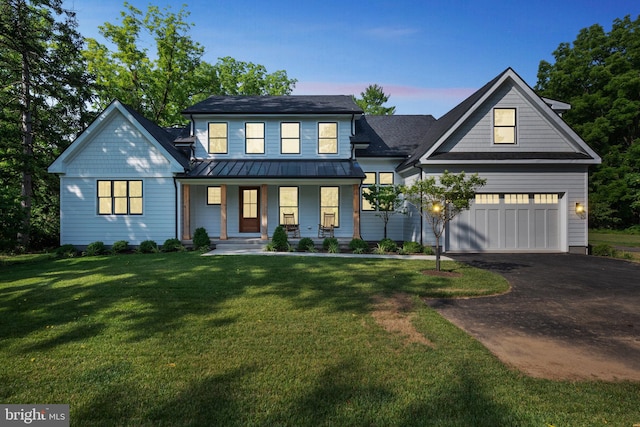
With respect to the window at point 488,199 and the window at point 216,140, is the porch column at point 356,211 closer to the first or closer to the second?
the window at point 488,199

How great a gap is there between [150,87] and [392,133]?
66.1 ft

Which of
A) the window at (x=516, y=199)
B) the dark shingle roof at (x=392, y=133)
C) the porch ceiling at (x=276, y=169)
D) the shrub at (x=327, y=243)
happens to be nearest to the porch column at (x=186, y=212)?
the porch ceiling at (x=276, y=169)

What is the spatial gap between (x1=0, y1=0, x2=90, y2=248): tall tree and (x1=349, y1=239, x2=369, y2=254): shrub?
14839mm

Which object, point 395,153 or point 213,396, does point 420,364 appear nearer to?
point 213,396

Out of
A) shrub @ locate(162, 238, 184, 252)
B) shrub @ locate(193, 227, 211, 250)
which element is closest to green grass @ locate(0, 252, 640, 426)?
shrub @ locate(162, 238, 184, 252)

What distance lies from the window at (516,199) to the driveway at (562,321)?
439 cm

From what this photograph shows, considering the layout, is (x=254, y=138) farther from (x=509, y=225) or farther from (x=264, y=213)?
(x=509, y=225)

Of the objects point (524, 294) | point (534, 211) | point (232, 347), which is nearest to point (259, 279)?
point (232, 347)

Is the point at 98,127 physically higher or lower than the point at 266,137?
lower

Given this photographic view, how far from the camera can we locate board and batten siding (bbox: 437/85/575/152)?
13219 mm

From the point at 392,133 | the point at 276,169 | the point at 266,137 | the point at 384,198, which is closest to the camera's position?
the point at 384,198

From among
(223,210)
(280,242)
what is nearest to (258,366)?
(280,242)

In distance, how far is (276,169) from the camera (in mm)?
14539

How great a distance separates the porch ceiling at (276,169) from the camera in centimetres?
1366
